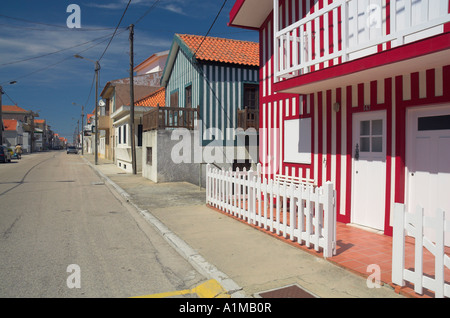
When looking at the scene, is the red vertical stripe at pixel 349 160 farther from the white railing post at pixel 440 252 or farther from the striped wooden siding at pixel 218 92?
the striped wooden siding at pixel 218 92

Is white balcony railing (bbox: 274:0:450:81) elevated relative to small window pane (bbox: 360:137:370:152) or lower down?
elevated

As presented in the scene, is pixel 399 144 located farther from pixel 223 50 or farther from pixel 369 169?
pixel 223 50

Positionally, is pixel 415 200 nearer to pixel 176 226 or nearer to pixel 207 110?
pixel 176 226

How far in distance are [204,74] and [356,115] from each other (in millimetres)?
9977

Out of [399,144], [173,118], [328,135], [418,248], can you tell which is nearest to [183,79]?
[173,118]

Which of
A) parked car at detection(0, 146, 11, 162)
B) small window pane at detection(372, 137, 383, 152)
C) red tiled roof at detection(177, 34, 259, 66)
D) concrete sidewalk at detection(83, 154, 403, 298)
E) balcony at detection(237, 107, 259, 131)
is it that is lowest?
concrete sidewalk at detection(83, 154, 403, 298)

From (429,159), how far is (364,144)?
1362mm

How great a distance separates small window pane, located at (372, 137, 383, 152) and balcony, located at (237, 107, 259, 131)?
9218 millimetres

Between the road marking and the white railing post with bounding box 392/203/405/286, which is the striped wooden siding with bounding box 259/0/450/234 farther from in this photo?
the road marking

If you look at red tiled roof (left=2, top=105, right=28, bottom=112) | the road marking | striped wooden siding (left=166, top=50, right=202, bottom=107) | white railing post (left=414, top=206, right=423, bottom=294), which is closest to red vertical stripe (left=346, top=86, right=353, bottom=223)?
white railing post (left=414, top=206, right=423, bottom=294)

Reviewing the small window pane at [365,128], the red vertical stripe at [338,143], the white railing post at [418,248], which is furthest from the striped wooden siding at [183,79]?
the white railing post at [418,248]

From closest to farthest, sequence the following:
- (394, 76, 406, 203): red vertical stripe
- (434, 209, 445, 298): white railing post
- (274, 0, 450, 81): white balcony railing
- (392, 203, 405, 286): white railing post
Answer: (434, 209, 445, 298): white railing post, (392, 203, 405, 286): white railing post, (274, 0, 450, 81): white balcony railing, (394, 76, 406, 203): red vertical stripe

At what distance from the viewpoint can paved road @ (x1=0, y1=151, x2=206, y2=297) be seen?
4078 millimetres

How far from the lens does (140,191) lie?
493 inches
